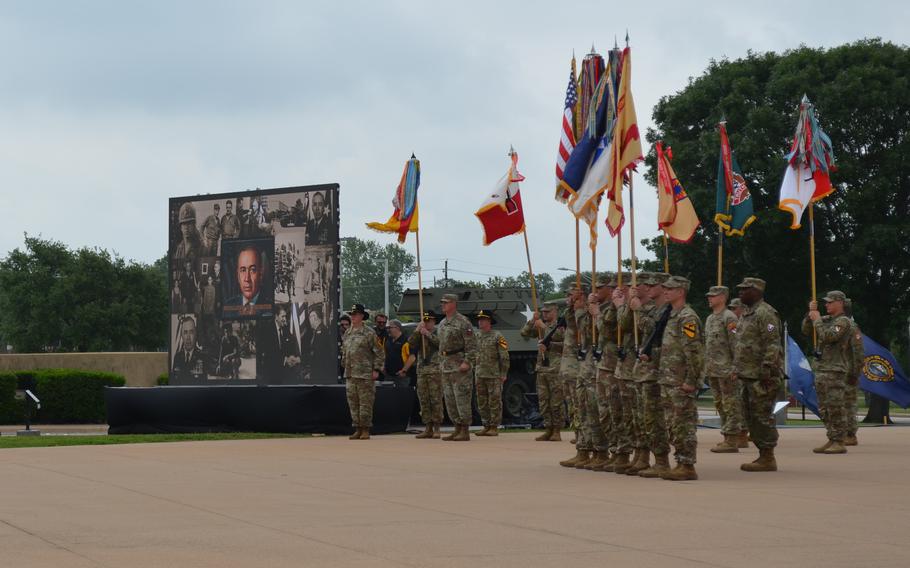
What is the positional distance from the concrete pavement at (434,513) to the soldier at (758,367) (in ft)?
1.66

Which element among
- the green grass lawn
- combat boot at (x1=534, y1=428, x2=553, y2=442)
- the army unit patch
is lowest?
the green grass lawn

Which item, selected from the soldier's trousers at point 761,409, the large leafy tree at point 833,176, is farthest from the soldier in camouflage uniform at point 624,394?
the large leafy tree at point 833,176

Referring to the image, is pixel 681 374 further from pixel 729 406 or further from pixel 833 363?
pixel 833 363

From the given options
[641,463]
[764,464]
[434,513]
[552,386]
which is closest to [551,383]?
[552,386]

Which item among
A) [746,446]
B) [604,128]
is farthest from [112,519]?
[746,446]

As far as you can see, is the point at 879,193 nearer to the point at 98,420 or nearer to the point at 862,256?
the point at 862,256

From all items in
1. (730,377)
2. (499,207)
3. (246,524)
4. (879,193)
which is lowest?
(246,524)

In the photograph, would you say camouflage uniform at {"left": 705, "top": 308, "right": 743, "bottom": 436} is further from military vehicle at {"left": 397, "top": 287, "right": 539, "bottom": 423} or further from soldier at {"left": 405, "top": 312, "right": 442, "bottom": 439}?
military vehicle at {"left": 397, "top": 287, "right": 539, "bottom": 423}

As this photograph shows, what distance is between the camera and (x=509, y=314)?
92.9 feet

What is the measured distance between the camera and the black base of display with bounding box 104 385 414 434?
20344 mm

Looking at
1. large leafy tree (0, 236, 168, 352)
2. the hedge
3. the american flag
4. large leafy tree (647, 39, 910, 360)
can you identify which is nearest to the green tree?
large leafy tree (0, 236, 168, 352)

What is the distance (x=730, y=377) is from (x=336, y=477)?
575 centimetres

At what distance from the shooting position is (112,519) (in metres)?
8.98

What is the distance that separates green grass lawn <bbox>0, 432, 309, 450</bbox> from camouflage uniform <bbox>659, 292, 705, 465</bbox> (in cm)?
911
